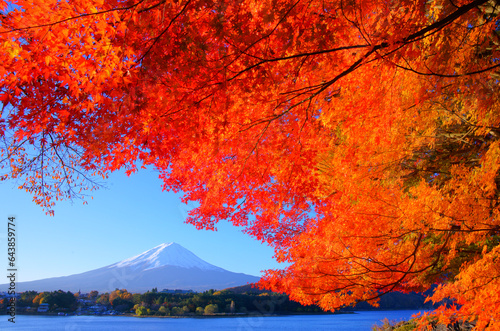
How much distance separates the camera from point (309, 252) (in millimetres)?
7559

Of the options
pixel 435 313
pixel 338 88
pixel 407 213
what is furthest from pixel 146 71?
pixel 435 313

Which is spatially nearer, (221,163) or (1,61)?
(1,61)

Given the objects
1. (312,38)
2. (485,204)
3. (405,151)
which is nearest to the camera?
(312,38)

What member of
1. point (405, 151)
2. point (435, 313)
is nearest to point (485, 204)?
point (405, 151)

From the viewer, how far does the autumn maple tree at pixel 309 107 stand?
11.9ft

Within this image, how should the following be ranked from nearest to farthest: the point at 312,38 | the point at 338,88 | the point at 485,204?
the point at 312,38, the point at 485,204, the point at 338,88

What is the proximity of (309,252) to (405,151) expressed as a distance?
2.94 m

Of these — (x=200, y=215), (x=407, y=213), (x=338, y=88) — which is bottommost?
(x=407, y=213)

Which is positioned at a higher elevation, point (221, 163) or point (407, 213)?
point (221, 163)

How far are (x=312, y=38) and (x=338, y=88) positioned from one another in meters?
2.43

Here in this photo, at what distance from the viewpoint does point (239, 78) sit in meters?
4.20

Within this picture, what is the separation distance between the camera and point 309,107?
16.6 feet

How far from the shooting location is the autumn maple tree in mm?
3635

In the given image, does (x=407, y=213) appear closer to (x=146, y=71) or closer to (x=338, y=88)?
(x=338, y=88)
